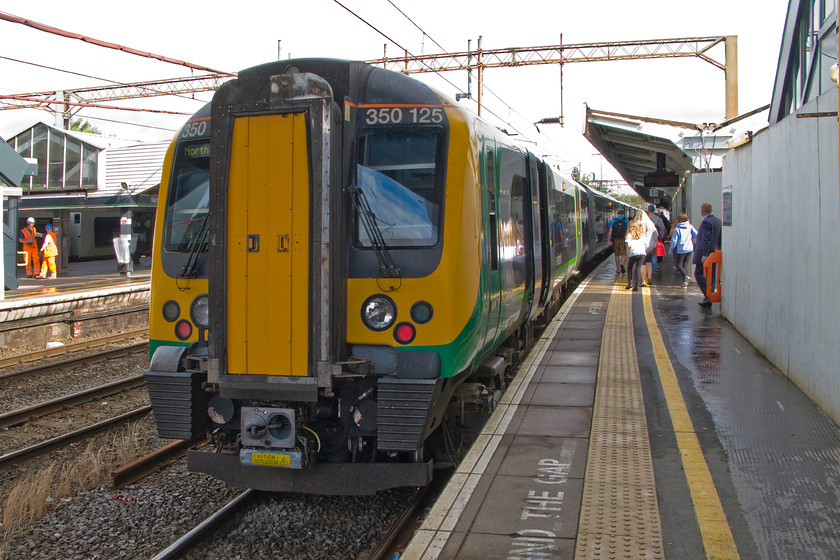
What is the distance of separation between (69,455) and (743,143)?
845 centimetres

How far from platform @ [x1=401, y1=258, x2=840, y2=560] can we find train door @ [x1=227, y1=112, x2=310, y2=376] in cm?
140

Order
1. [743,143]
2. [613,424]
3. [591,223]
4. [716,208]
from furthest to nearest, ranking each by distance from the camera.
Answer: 1. [591,223]
2. [716,208]
3. [743,143]
4. [613,424]

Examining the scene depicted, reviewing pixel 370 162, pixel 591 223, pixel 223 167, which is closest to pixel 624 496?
pixel 370 162

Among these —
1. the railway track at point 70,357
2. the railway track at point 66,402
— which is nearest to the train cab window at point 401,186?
the railway track at point 66,402

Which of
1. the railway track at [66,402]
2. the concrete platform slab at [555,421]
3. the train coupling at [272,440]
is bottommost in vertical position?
the railway track at [66,402]

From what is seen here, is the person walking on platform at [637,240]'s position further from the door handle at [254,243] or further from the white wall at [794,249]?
the door handle at [254,243]

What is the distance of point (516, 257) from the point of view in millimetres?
6938

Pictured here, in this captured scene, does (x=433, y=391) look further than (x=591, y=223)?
No

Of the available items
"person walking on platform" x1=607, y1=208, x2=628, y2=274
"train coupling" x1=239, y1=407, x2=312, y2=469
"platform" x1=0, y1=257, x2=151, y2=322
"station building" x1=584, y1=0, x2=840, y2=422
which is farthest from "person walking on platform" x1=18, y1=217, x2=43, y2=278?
"train coupling" x1=239, y1=407, x2=312, y2=469

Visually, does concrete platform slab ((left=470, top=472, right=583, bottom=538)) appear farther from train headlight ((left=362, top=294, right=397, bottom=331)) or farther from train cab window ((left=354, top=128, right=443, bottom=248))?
train cab window ((left=354, top=128, right=443, bottom=248))

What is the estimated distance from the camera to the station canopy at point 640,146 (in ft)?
61.9

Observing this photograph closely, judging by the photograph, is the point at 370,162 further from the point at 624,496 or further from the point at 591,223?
the point at 591,223

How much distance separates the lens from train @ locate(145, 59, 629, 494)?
14.9 feet

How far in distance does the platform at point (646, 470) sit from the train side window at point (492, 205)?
136cm
